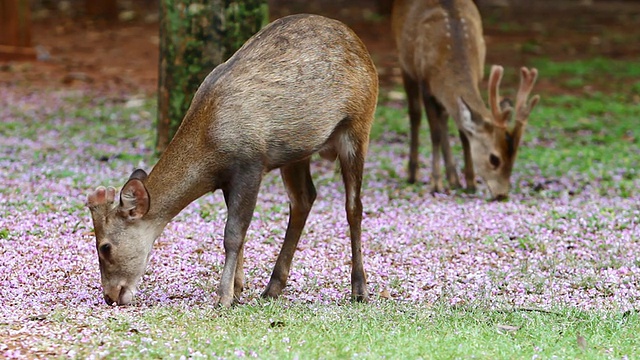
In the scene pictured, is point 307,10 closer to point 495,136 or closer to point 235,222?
point 495,136

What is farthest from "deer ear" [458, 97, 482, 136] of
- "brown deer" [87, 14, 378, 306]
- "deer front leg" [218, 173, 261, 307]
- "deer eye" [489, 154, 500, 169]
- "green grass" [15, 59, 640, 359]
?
"deer front leg" [218, 173, 261, 307]

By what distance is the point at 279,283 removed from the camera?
6383 mm

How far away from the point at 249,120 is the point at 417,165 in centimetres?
469

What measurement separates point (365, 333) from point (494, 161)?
4.76 m

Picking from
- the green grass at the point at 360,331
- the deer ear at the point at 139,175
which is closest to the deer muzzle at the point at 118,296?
the green grass at the point at 360,331

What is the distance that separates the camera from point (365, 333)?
208 inches

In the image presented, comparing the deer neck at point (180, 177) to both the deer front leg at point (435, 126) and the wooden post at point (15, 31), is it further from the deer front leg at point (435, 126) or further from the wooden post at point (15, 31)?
the wooden post at point (15, 31)

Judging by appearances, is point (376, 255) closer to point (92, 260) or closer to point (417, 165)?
point (92, 260)

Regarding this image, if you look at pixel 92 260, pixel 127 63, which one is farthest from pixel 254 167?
pixel 127 63

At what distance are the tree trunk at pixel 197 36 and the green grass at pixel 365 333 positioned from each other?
440 centimetres

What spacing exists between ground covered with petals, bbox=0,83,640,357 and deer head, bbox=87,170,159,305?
15 centimetres

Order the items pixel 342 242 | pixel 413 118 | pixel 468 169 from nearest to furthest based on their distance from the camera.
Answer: pixel 342 242 → pixel 468 169 → pixel 413 118

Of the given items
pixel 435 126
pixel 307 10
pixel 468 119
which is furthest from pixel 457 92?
pixel 307 10

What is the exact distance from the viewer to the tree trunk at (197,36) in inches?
390
